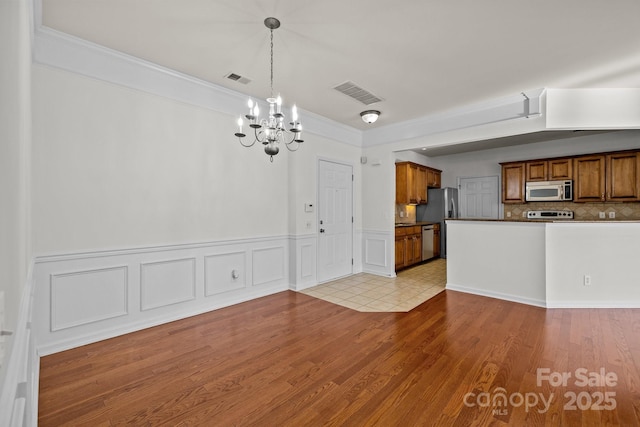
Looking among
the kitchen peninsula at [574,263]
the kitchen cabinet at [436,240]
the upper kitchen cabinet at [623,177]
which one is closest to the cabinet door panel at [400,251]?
the kitchen cabinet at [436,240]

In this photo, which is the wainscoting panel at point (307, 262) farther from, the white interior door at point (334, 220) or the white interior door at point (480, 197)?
the white interior door at point (480, 197)

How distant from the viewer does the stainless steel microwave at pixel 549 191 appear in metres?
5.61

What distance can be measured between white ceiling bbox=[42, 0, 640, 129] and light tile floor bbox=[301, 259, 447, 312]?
9.41 feet

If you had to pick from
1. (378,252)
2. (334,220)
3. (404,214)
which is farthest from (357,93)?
(404,214)

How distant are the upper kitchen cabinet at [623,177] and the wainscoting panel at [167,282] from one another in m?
6.84

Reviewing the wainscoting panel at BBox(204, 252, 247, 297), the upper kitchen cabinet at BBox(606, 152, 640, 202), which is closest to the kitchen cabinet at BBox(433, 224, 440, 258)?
the upper kitchen cabinet at BBox(606, 152, 640, 202)

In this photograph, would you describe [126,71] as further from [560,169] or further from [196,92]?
[560,169]

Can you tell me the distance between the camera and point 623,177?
5098 millimetres

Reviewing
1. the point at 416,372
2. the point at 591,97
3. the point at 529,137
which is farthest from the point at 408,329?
the point at 529,137

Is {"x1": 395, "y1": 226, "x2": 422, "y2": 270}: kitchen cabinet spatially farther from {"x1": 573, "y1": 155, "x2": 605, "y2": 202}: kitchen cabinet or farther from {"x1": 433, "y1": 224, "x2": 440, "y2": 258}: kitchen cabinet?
{"x1": 573, "y1": 155, "x2": 605, "y2": 202}: kitchen cabinet

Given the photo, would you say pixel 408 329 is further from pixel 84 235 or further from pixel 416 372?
pixel 84 235

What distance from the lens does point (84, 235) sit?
9.47ft

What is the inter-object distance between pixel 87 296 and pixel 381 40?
3.74 m

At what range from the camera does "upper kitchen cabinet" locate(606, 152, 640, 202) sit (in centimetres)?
499
